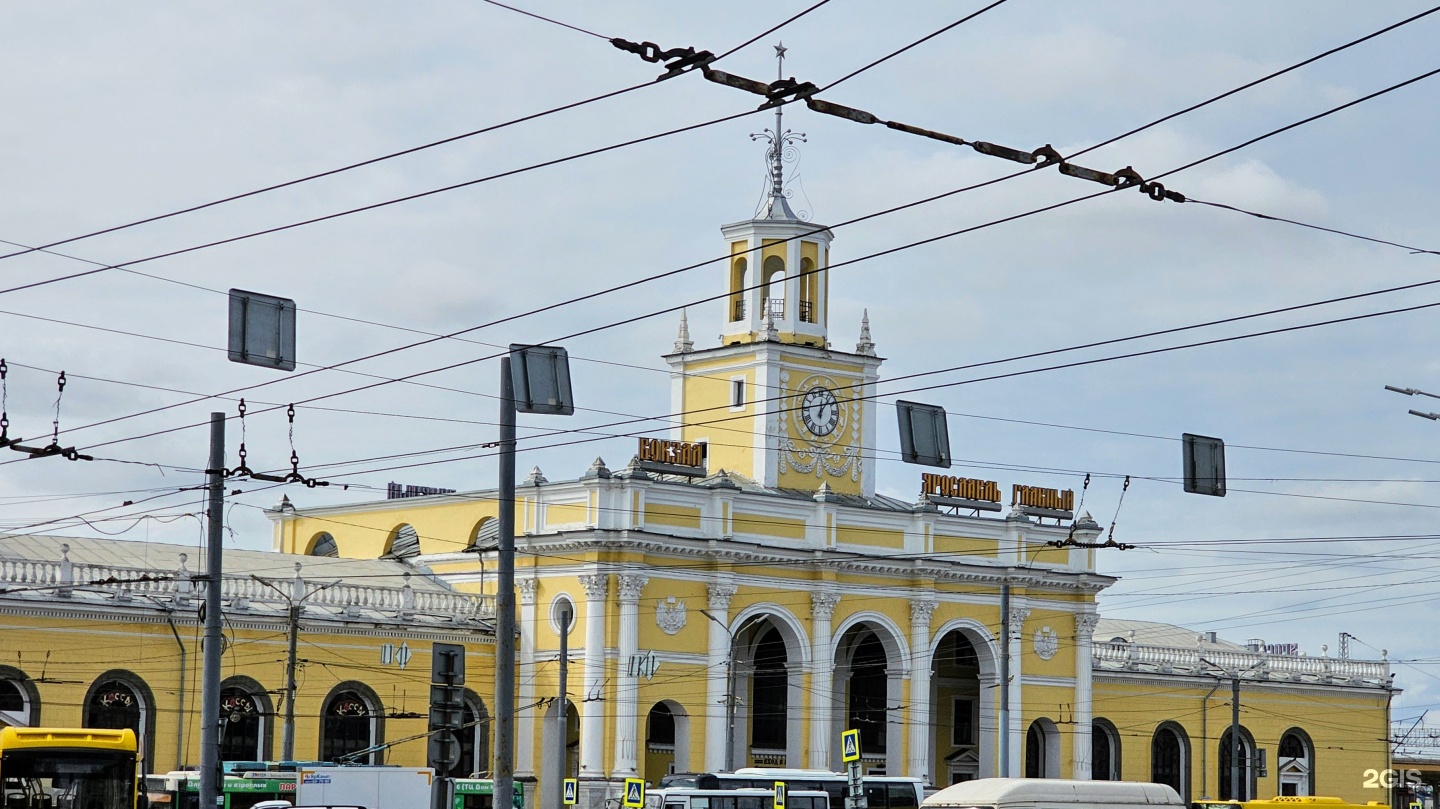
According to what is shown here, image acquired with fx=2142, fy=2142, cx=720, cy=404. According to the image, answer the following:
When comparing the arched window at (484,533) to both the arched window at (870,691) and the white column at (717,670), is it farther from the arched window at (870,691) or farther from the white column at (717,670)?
the arched window at (870,691)

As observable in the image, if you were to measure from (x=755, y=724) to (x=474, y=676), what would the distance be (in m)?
9.03

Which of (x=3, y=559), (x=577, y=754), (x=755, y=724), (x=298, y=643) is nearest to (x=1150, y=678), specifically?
(x=755, y=724)

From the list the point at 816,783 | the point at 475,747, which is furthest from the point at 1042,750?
the point at 816,783

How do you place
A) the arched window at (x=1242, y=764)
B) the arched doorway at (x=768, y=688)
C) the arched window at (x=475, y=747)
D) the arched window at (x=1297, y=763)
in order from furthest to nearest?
the arched window at (x=1297, y=763)
the arched window at (x=1242, y=764)
the arched doorway at (x=768, y=688)
the arched window at (x=475, y=747)

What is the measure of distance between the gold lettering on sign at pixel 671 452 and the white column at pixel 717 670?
11.6 feet

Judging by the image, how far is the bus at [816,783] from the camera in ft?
159

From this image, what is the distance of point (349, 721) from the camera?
56.2 m

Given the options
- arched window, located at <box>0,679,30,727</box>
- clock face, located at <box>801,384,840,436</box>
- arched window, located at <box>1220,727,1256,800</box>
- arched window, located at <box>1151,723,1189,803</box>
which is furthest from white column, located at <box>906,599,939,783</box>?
arched window, located at <box>0,679,30,727</box>

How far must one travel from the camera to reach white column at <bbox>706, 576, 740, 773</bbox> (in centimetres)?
5953

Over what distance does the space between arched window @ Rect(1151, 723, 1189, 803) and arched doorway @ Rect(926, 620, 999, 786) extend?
8134 millimetres

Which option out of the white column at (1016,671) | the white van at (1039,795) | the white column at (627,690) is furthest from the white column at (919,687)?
the white van at (1039,795)

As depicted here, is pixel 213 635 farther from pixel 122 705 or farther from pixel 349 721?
pixel 349 721

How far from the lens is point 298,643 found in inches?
2163

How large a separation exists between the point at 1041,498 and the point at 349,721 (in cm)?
2355
